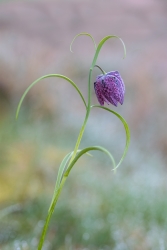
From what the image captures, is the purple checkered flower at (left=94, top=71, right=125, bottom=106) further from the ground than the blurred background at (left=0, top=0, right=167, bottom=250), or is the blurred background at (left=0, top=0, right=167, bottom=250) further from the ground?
the blurred background at (left=0, top=0, right=167, bottom=250)

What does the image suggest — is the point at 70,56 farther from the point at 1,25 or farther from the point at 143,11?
the point at 143,11

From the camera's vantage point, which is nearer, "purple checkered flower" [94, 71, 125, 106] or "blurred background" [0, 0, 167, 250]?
"purple checkered flower" [94, 71, 125, 106]

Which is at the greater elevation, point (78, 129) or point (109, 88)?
point (78, 129)

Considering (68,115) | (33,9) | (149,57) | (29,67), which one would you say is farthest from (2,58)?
(149,57)

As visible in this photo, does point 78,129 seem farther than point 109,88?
Yes

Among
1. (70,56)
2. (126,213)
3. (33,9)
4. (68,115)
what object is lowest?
(126,213)
